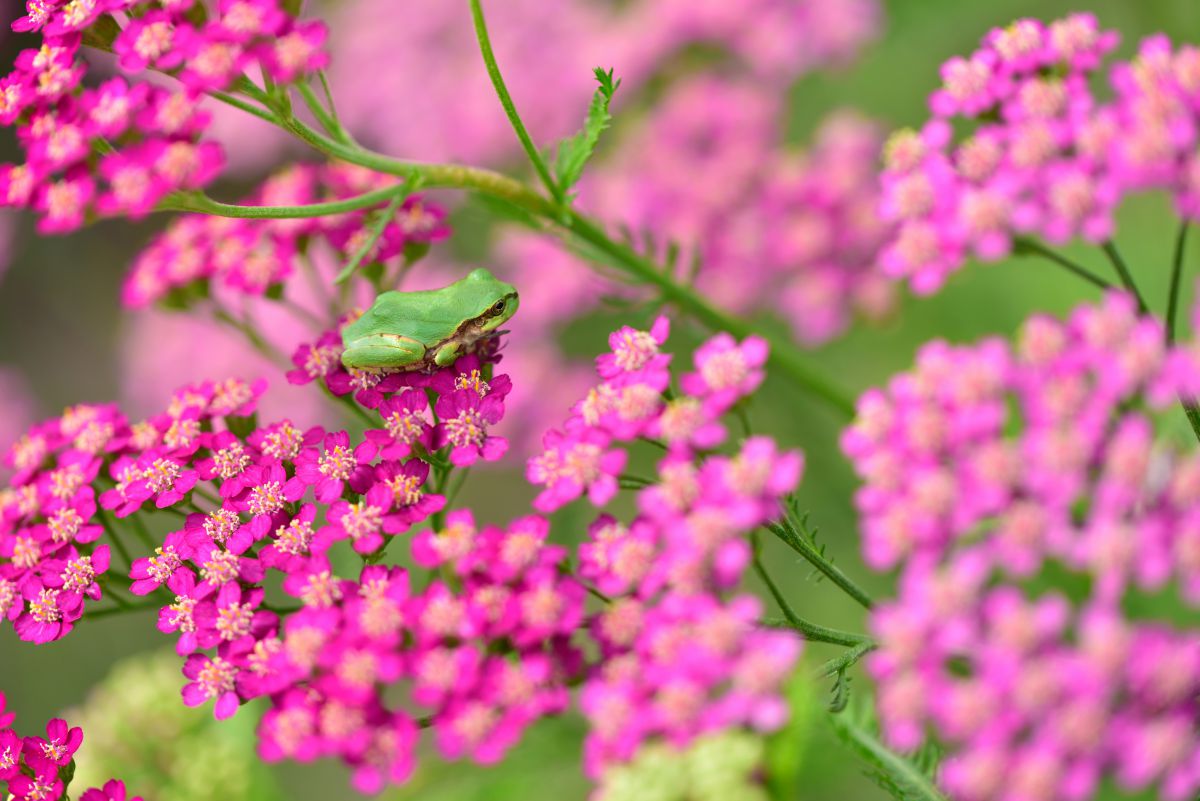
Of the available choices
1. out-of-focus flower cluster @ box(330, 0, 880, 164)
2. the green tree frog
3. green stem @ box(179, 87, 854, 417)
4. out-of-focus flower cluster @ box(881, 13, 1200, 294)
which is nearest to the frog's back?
the green tree frog

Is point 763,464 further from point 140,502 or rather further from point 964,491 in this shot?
point 140,502

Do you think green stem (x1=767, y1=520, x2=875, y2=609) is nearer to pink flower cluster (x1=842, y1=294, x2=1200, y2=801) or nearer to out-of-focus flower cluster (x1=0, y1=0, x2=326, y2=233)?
pink flower cluster (x1=842, y1=294, x2=1200, y2=801)

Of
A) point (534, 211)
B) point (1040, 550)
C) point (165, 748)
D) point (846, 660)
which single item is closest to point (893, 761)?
point (846, 660)

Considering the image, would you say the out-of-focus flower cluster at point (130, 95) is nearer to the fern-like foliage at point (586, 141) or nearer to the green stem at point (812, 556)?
the fern-like foliage at point (586, 141)

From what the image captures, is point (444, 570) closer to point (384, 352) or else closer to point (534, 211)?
point (384, 352)

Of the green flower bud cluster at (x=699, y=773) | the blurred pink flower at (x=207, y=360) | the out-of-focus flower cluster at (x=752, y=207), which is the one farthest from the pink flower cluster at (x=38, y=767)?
the blurred pink flower at (x=207, y=360)
